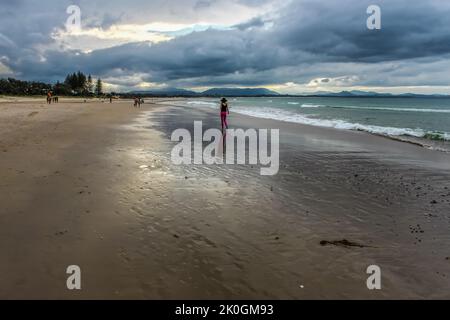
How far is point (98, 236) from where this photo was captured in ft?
17.4

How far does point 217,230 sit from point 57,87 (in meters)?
140

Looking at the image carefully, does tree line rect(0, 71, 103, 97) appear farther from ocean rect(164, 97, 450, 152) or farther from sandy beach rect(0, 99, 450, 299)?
sandy beach rect(0, 99, 450, 299)

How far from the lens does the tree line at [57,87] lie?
9673 centimetres

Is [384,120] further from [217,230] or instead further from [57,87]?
[57,87]

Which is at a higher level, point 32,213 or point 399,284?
point 32,213

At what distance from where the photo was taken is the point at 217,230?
5.73 metres

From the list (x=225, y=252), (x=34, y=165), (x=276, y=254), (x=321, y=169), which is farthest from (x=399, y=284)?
(x=34, y=165)

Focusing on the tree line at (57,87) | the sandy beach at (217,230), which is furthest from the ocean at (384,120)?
the tree line at (57,87)

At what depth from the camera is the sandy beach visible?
4109 millimetres

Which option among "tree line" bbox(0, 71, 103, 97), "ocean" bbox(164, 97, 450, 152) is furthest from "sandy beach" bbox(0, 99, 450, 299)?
"tree line" bbox(0, 71, 103, 97)

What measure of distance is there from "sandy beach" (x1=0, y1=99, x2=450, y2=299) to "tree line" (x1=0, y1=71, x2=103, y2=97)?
329ft
